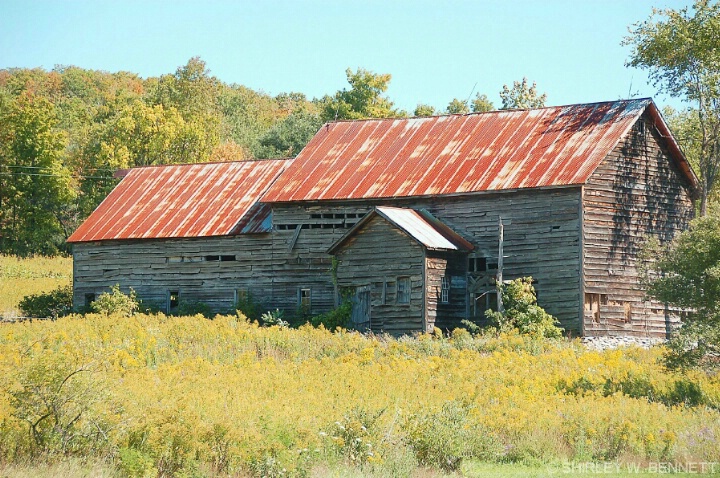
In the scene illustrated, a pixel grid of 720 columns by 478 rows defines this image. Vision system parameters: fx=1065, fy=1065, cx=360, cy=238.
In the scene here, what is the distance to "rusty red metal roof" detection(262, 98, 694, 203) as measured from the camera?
3372cm

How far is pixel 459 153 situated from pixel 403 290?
596 centimetres

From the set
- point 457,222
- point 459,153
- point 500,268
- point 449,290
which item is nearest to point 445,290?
point 449,290

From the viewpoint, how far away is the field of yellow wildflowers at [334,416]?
14.6m

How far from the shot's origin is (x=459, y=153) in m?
36.4

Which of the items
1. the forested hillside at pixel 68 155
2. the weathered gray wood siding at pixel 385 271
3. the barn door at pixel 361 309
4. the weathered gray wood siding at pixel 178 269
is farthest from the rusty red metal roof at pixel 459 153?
the forested hillside at pixel 68 155

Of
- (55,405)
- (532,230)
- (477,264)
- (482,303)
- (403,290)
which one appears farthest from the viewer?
(477,264)

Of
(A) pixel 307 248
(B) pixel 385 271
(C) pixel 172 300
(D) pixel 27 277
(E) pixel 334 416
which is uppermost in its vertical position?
(A) pixel 307 248

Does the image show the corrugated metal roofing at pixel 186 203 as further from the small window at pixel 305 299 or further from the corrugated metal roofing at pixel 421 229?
the corrugated metal roofing at pixel 421 229

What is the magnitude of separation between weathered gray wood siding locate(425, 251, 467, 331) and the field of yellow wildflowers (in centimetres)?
1003

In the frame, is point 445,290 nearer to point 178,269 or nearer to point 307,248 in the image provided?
point 307,248

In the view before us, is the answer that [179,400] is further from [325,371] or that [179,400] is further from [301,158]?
[301,158]

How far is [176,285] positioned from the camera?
1593 inches

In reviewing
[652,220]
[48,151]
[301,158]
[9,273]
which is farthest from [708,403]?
[48,151]

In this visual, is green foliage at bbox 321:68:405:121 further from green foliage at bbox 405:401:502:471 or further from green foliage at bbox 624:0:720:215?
green foliage at bbox 405:401:502:471
